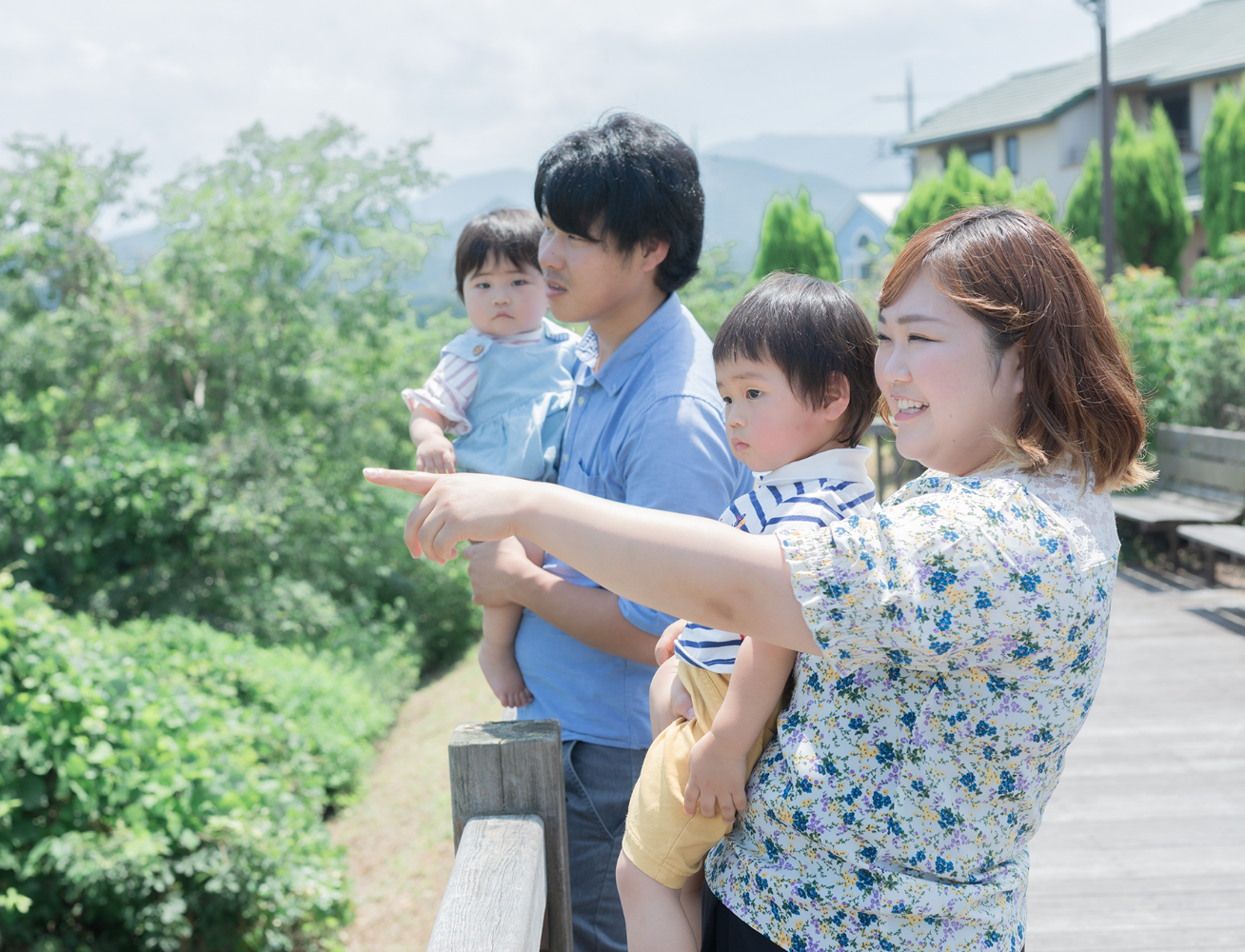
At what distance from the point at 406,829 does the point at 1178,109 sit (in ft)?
80.6

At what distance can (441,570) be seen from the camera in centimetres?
876

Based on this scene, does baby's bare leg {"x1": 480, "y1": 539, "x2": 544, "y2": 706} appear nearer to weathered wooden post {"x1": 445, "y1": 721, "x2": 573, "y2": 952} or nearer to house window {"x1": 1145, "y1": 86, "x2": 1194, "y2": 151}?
weathered wooden post {"x1": 445, "y1": 721, "x2": 573, "y2": 952}

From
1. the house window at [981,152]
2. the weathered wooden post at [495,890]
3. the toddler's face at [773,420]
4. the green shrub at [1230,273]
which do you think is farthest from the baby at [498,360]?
the house window at [981,152]

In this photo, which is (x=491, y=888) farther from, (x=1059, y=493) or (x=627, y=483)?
(x=1059, y=493)

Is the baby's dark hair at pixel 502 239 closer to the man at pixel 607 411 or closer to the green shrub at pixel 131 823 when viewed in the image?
the man at pixel 607 411

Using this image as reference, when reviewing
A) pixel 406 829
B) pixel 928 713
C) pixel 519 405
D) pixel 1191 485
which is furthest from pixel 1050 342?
pixel 1191 485

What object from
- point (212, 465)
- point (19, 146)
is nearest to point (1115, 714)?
point (212, 465)

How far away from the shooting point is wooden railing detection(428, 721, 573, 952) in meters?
1.27

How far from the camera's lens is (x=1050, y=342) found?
1045 millimetres

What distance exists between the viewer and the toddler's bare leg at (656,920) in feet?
4.24

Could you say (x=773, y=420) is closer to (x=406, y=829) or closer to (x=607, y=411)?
(x=607, y=411)

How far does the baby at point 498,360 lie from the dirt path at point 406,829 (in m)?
2.90

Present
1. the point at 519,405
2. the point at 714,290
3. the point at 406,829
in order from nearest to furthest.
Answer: the point at 519,405
the point at 406,829
the point at 714,290

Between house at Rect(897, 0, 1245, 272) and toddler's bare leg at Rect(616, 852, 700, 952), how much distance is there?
2364 centimetres
